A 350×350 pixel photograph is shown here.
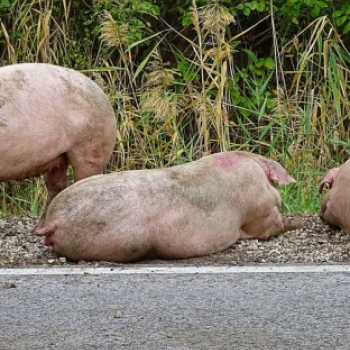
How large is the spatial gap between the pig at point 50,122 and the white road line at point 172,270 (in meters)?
1.06

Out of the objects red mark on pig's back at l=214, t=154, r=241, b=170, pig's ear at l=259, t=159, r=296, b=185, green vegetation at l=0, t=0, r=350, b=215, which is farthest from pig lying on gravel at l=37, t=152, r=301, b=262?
green vegetation at l=0, t=0, r=350, b=215

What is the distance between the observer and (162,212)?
559 centimetres

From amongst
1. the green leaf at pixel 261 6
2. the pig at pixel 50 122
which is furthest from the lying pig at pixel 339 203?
the green leaf at pixel 261 6

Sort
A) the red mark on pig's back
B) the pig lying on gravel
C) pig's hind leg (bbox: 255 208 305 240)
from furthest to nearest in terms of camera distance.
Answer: pig's hind leg (bbox: 255 208 305 240)
the red mark on pig's back
the pig lying on gravel

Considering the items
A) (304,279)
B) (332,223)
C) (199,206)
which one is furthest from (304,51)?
(304,279)

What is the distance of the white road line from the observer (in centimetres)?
508

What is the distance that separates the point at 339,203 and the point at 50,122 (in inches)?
61.4

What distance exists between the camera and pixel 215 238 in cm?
579

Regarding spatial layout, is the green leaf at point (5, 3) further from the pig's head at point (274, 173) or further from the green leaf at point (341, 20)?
the pig's head at point (274, 173)

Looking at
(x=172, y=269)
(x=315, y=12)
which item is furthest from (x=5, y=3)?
(x=172, y=269)

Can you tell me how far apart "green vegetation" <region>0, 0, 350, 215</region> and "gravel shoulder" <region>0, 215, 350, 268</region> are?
1.36 meters

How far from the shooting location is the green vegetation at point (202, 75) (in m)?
8.55

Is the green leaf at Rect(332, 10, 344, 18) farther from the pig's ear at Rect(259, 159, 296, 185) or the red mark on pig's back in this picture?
the red mark on pig's back

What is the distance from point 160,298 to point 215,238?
1330mm
